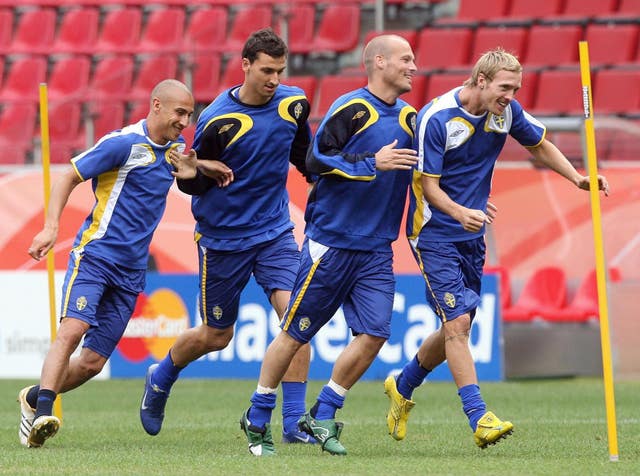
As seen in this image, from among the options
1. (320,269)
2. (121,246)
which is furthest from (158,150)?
(320,269)

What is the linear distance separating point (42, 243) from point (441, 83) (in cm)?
1005

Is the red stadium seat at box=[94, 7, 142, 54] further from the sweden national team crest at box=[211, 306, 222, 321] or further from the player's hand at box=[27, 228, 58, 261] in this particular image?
the player's hand at box=[27, 228, 58, 261]

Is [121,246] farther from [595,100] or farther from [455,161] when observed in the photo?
[595,100]

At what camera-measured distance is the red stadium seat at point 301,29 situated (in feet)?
61.0

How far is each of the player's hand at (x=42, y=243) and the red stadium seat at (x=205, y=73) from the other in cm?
1042

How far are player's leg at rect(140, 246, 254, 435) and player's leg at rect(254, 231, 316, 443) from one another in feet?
0.32

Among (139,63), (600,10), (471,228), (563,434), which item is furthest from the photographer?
(139,63)

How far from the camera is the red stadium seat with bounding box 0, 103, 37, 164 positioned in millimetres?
16181

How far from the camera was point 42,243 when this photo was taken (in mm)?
7383

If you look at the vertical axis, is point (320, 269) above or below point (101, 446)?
above

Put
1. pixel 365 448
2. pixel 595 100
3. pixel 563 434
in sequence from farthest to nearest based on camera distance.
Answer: pixel 595 100 → pixel 563 434 → pixel 365 448

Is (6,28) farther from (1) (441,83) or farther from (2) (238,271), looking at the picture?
(2) (238,271)

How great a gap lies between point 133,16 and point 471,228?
552 inches

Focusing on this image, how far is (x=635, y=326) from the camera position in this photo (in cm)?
1223
